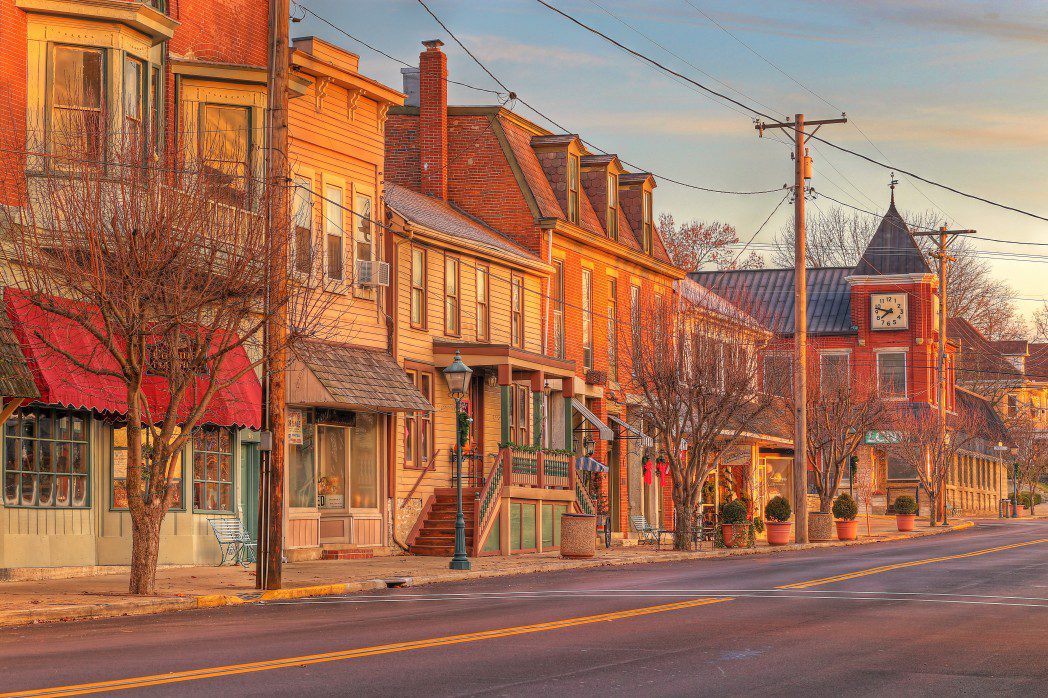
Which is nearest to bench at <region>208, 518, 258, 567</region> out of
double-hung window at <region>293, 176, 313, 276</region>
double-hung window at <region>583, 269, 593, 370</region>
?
double-hung window at <region>293, 176, 313, 276</region>

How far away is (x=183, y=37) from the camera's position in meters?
26.5

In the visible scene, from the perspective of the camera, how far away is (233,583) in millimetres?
22297

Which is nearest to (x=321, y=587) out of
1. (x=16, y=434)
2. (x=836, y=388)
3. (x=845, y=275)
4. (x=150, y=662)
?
(x=16, y=434)

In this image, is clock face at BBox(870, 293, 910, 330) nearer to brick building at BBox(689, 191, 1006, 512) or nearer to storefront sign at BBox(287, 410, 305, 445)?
brick building at BBox(689, 191, 1006, 512)

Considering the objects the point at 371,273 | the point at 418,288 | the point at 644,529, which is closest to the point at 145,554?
the point at 371,273

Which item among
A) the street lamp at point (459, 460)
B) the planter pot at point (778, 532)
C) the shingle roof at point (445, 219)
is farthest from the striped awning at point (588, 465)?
the street lamp at point (459, 460)

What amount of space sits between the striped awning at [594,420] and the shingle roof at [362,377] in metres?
8.64

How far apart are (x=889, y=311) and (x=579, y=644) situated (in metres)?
65.8

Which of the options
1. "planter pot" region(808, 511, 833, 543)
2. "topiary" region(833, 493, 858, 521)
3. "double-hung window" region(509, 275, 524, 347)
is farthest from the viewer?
"topiary" region(833, 493, 858, 521)

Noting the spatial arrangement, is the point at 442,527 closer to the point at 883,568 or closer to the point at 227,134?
the point at 883,568

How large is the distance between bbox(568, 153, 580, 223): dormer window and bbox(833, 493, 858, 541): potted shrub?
14.1 m

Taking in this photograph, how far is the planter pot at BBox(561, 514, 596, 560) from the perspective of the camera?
31438 mm

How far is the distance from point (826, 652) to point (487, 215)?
90.5 ft

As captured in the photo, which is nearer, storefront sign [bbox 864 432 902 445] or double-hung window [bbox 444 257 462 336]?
double-hung window [bbox 444 257 462 336]
